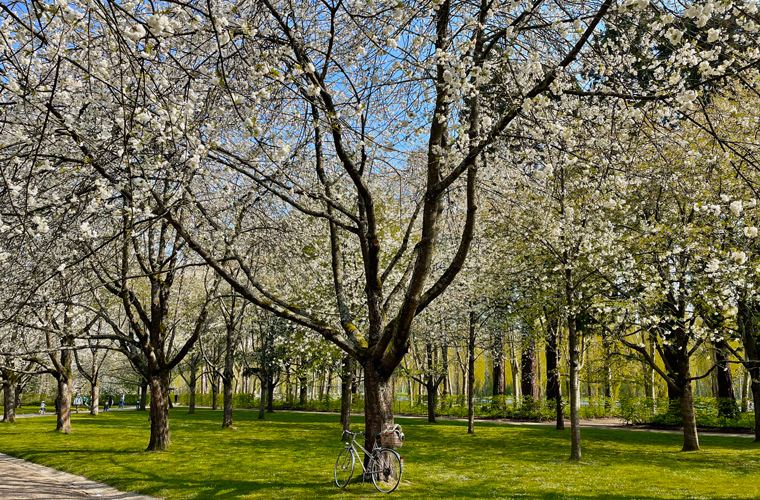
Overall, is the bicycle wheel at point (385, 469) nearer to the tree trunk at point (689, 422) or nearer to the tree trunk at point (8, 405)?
the tree trunk at point (689, 422)

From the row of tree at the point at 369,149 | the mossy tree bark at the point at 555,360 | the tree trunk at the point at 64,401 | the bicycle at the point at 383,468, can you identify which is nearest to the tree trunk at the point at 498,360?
the mossy tree bark at the point at 555,360

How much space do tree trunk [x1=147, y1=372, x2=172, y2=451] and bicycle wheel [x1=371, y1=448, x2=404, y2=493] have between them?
7.22 metres

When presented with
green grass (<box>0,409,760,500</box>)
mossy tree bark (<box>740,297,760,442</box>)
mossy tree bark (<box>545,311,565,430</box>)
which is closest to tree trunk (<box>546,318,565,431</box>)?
mossy tree bark (<box>545,311,565,430</box>)

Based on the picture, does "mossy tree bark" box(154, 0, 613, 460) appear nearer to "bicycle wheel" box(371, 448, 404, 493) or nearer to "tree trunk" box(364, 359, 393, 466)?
"tree trunk" box(364, 359, 393, 466)

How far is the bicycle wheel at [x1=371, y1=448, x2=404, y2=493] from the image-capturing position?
8.23 m

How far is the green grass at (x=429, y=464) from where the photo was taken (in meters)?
9.06

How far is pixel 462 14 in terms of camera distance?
7.93 m

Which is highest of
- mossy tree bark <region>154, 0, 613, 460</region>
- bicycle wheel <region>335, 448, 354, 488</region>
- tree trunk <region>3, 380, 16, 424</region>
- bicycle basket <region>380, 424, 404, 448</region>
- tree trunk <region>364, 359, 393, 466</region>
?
mossy tree bark <region>154, 0, 613, 460</region>

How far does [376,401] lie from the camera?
8516 mm

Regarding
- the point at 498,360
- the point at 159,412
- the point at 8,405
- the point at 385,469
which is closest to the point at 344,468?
the point at 385,469

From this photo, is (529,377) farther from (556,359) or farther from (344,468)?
(344,468)

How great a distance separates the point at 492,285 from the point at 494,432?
6.19 m

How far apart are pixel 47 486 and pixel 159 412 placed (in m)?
3.76

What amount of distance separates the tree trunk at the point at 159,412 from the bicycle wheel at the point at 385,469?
23.7 ft
